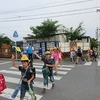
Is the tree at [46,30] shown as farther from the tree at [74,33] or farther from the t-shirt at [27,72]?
the t-shirt at [27,72]

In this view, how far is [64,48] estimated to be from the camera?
2967 centimetres

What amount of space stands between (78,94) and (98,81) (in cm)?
326

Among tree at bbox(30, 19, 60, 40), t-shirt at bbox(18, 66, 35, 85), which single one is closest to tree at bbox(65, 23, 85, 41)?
tree at bbox(30, 19, 60, 40)

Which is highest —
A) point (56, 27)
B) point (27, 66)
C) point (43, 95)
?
point (56, 27)

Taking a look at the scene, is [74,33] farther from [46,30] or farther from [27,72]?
[27,72]

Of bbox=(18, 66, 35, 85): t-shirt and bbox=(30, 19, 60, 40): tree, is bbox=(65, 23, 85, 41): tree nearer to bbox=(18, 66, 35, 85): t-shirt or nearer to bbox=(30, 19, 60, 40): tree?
bbox=(30, 19, 60, 40): tree

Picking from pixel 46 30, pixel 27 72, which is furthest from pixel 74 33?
pixel 27 72

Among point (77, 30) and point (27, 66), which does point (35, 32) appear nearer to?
point (77, 30)

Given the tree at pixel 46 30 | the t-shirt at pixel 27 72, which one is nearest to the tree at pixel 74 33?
the tree at pixel 46 30

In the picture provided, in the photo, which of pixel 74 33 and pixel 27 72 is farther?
pixel 74 33

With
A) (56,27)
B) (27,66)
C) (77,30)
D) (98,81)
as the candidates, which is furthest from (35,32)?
(27,66)

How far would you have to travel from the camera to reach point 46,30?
1907 inches

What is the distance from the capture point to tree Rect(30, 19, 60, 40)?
48.4 metres

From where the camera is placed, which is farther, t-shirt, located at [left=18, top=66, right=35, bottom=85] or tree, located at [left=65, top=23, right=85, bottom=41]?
tree, located at [left=65, top=23, right=85, bottom=41]
